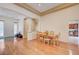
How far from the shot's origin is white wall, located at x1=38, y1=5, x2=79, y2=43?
2.54 metres

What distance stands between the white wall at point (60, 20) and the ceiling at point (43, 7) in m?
0.08

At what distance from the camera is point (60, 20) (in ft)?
8.59

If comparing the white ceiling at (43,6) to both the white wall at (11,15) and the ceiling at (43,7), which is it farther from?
the white wall at (11,15)

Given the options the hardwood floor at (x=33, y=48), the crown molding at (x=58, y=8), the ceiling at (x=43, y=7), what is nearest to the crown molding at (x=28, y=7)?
the ceiling at (x=43, y=7)

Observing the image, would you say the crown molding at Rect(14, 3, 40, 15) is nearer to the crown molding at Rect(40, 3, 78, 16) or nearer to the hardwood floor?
the crown molding at Rect(40, 3, 78, 16)

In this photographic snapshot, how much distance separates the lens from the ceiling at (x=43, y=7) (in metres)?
2.56

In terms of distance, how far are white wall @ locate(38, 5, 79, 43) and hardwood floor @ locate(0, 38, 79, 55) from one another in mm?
209

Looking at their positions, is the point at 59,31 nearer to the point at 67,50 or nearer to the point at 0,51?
the point at 67,50

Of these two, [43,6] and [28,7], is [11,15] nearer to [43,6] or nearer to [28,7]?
[28,7]

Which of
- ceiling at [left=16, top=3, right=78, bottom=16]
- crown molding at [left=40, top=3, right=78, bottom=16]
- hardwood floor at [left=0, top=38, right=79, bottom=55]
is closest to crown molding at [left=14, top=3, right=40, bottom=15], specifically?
ceiling at [left=16, top=3, right=78, bottom=16]

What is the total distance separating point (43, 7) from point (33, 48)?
0.90 meters

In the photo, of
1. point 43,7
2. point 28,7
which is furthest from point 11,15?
point 43,7

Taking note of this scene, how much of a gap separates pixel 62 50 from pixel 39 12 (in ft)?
3.10

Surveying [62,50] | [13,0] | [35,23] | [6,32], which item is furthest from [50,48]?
[13,0]
